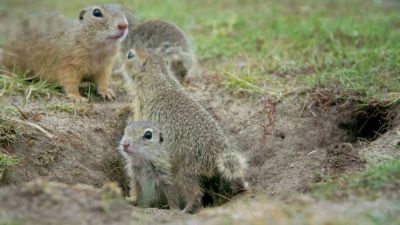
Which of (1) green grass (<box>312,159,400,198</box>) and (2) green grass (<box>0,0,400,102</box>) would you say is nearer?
(1) green grass (<box>312,159,400,198</box>)

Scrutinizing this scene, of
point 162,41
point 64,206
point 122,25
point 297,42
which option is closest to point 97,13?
point 122,25

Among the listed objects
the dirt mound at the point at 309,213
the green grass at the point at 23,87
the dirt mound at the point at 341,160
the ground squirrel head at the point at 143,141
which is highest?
the green grass at the point at 23,87

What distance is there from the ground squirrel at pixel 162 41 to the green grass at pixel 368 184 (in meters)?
3.70

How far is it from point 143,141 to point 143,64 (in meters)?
1.08

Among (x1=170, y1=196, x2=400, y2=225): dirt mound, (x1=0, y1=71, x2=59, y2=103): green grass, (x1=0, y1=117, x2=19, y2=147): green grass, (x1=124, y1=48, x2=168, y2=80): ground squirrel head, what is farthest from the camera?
(x1=0, y1=71, x2=59, y2=103): green grass

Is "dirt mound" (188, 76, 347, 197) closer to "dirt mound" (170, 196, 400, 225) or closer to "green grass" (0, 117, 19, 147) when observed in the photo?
"dirt mound" (170, 196, 400, 225)

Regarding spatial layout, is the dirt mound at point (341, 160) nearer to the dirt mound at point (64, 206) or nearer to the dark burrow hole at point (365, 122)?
the dark burrow hole at point (365, 122)

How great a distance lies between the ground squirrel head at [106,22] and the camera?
24.0 feet

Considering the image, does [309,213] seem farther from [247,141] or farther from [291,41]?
[291,41]

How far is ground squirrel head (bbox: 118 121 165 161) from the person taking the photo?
5922 mm

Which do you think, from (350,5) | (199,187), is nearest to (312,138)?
(199,187)

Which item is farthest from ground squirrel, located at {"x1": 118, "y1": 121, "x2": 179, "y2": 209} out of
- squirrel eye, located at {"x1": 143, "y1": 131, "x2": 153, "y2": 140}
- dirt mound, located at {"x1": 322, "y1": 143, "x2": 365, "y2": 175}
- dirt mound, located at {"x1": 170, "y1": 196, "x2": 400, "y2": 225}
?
dirt mound, located at {"x1": 170, "y1": 196, "x2": 400, "y2": 225}

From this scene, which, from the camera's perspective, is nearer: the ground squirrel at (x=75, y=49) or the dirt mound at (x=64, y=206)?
the dirt mound at (x=64, y=206)

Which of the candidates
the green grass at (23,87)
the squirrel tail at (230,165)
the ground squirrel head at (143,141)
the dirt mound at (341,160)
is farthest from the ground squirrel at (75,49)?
the dirt mound at (341,160)
